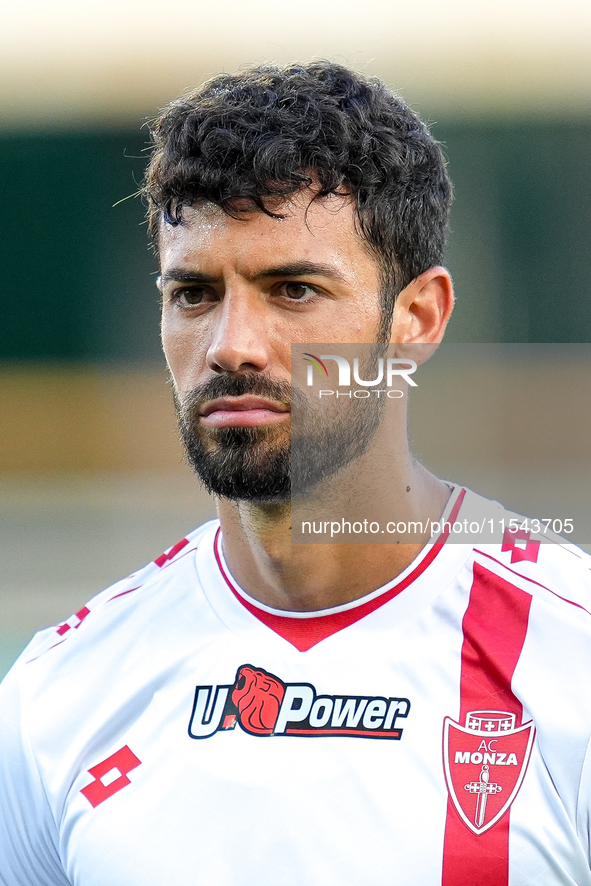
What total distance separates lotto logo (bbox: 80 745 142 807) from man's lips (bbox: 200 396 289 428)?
2.36 ft

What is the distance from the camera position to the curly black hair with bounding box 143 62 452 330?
2.02 meters

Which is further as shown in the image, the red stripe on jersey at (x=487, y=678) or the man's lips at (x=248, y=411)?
the man's lips at (x=248, y=411)

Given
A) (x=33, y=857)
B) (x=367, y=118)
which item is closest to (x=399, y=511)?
(x=367, y=118)

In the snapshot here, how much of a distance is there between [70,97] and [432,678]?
35.4 ft

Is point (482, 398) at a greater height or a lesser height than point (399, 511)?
greater

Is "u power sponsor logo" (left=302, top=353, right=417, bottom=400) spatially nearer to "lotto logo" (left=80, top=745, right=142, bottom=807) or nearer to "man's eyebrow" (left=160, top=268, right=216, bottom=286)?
"man's eyebrow" (left=160, top=268, right=216, bottom=286)

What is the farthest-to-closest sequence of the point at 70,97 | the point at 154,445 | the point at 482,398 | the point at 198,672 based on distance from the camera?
the point at 154,445
the point at 70,97
the point at 482,398
the point at 198,672

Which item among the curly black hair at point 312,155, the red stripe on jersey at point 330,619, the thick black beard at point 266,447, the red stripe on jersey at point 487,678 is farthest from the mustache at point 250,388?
the red stripe on jersey at point 487,678

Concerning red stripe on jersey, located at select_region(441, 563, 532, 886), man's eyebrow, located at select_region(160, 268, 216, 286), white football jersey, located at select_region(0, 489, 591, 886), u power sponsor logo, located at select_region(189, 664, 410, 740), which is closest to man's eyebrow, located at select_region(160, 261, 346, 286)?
man's eyebrow, located at select_region(160, 268, 216, 286)

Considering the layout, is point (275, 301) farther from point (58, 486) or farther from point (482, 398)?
point (58, 486)

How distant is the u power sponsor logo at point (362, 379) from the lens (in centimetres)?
197

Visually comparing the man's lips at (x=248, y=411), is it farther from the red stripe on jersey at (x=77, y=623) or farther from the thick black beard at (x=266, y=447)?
the red stripe on jersey at (x=77, y=623)

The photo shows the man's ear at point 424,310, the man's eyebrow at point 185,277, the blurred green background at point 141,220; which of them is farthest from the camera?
the blurred green background at point 141,220

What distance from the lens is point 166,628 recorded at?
216 cm
